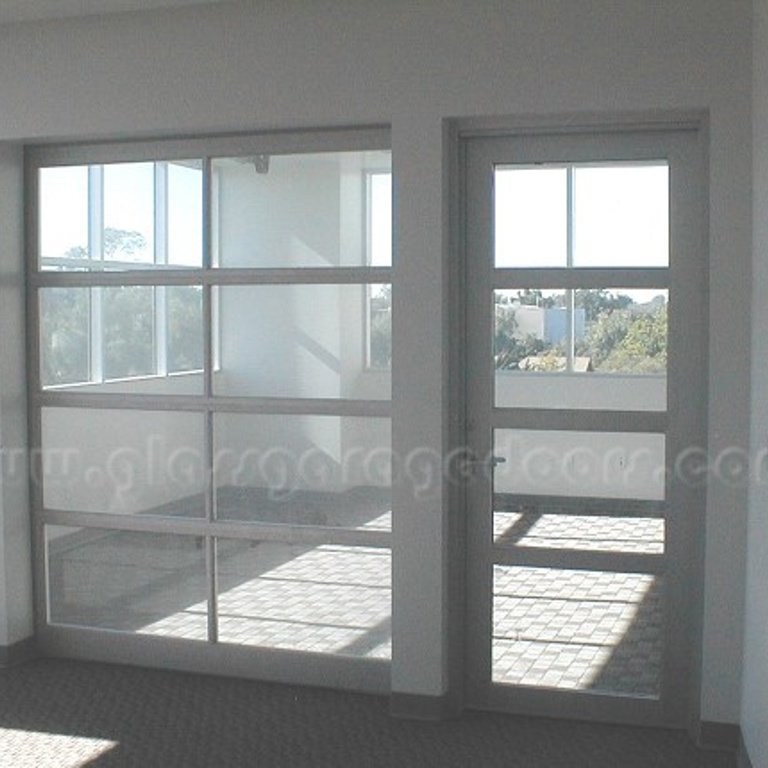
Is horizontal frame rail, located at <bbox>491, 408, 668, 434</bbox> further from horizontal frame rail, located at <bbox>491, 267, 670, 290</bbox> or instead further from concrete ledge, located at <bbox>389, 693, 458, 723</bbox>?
concrete ledge, located at <bbox>389, 693, 458, 723</bbox>

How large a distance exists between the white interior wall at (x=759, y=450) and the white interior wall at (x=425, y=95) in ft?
0.39

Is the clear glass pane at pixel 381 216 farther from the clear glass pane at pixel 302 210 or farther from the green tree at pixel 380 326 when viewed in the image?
the green tree at pixel 380 326

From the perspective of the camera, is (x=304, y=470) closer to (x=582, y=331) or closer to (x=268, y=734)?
(x=268, y=734)

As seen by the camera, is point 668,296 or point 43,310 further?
point 43,310

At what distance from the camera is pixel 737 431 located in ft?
14.4

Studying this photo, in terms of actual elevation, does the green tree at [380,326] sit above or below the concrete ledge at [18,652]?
above

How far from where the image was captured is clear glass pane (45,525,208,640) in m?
5.32

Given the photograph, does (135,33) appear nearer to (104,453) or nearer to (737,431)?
(104,453)

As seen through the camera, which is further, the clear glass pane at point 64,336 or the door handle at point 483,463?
the clear glass pane at point 64,336

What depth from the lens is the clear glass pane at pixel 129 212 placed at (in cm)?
526

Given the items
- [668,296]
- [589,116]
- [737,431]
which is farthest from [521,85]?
[737,431]

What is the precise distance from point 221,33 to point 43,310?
1.47 meters

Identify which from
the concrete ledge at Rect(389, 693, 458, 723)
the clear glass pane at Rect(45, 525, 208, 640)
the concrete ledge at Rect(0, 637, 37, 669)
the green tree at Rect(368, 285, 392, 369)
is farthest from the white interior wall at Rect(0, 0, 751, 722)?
the concrete ledge at Rect(0, 637, 37, 669)


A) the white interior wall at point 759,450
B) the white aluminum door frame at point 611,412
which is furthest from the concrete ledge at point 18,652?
the white interior wall at point 759,450
